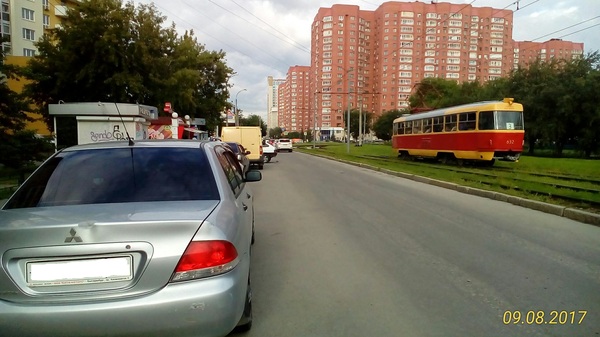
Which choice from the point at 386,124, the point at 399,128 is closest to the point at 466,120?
the point at 399,128

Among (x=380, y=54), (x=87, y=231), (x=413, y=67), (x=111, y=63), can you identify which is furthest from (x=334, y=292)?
(x=413, y=67)

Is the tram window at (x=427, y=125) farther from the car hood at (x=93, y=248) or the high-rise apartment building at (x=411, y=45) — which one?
the high-rise apartment building at (x=411, y=45)

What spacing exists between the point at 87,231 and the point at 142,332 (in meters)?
0.64

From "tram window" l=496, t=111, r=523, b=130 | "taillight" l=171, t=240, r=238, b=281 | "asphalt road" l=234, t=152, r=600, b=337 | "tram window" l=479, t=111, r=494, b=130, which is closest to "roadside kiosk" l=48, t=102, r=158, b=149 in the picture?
"asphalt road" l=234, t=152, r=600, b=337

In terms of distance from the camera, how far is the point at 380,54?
9225cm

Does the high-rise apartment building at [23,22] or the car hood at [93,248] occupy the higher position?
the high-rise apartment building at [23,22]

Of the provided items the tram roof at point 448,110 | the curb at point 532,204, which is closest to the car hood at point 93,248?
the curb at point 532,204

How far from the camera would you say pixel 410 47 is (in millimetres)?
91500

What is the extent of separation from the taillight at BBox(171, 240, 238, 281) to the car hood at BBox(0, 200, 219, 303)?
0.04m

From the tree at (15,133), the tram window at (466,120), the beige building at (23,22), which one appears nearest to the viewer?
the tree at (15,133)

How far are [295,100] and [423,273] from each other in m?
98.7
